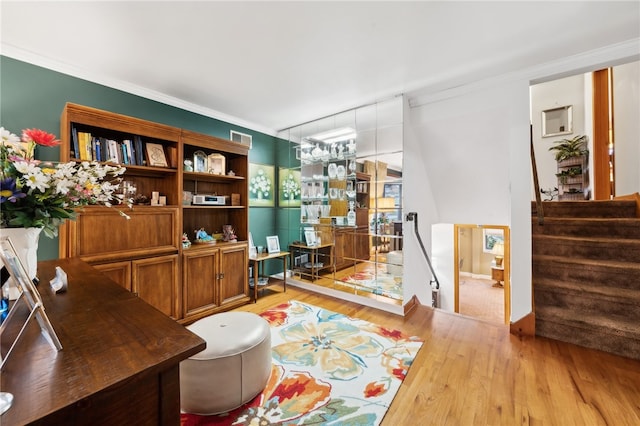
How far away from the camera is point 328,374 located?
1.92 meters

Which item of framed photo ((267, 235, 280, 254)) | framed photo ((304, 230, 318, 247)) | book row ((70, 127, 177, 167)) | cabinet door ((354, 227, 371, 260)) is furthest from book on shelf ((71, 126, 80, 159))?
cabinet door ((354, 227, 371, 260))

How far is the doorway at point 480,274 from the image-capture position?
14.7 feet

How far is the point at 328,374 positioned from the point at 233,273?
1.76 metres

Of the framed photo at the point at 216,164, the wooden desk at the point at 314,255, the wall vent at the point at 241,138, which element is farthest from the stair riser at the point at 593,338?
the wall vent at the point at 241,138

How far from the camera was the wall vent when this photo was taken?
146 inches

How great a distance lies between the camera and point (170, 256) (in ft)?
8.53

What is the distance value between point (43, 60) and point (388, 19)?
114 inches

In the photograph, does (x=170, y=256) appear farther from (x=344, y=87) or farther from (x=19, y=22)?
(x=344, y=87)

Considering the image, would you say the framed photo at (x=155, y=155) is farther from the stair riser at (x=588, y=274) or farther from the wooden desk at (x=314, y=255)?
the stair riser at (x=588, y=274)

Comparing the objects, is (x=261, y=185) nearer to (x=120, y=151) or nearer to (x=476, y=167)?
(x=120, y=151)

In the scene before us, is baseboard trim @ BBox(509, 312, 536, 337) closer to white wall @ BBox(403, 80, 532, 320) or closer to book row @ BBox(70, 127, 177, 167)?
white wall @ BBox(403, 80, 532, 320)

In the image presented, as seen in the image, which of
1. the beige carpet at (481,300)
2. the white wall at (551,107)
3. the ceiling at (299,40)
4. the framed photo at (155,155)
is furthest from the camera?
the white wall at (551,107)

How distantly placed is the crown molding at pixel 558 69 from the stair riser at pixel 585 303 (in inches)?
80.2

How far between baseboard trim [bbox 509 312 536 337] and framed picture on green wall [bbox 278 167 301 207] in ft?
10.0
